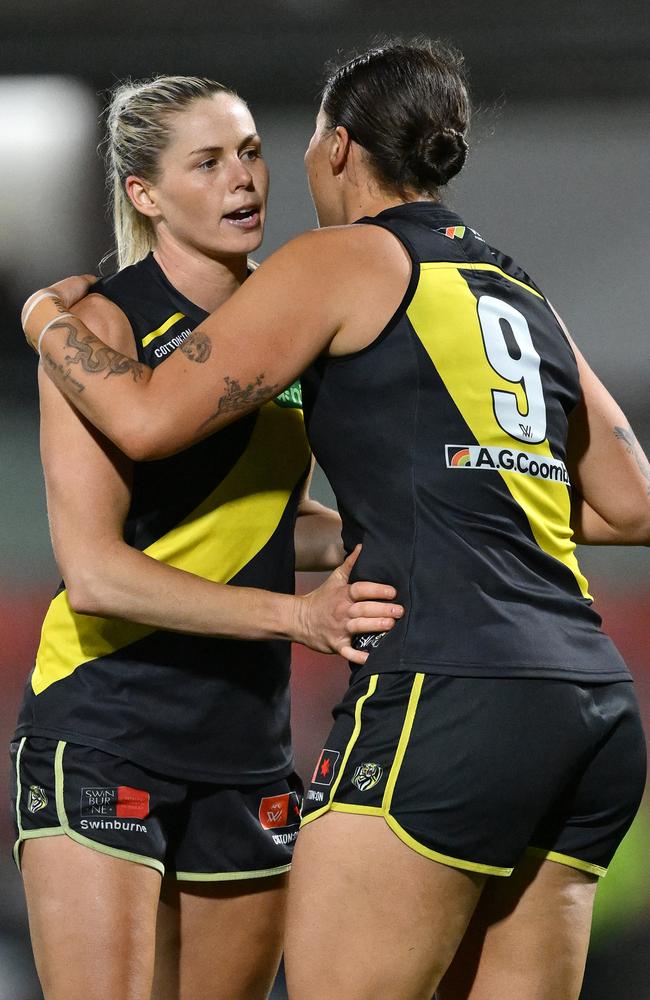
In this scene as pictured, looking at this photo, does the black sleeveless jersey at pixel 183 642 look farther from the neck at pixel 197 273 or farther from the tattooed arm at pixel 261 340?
the tattooed arm at pixel 261 340

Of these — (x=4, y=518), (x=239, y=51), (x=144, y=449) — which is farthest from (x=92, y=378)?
(x=239, y=51)

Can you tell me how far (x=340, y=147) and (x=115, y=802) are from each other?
0.91 m

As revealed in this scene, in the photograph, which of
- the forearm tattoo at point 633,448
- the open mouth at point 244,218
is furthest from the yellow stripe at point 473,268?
the open mouth at point 244,218

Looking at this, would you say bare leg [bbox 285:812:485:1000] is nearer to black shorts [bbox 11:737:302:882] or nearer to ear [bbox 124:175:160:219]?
black shorts [bbox 11:737:302:882]

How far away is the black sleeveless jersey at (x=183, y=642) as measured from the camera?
1558 mm

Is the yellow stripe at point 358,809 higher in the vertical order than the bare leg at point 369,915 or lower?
higher

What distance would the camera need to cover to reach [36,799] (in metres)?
1.50

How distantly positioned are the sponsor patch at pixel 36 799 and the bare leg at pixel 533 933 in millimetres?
591

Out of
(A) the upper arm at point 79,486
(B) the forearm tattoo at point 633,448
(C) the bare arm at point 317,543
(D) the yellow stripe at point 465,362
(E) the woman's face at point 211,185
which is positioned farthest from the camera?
(C) the bare arm at point 317,543

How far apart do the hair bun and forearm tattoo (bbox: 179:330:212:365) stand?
35 cm

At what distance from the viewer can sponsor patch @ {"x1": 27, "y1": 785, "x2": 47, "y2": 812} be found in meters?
1.50

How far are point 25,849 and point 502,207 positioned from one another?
2.91 metres

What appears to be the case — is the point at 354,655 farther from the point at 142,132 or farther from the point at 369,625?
the point at 142,132

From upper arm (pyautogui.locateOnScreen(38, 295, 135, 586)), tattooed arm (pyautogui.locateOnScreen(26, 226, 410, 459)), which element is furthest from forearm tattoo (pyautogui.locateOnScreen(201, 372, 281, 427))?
upper arm (pyautogui.locateOnScreen(38, 295, 135, 586))
